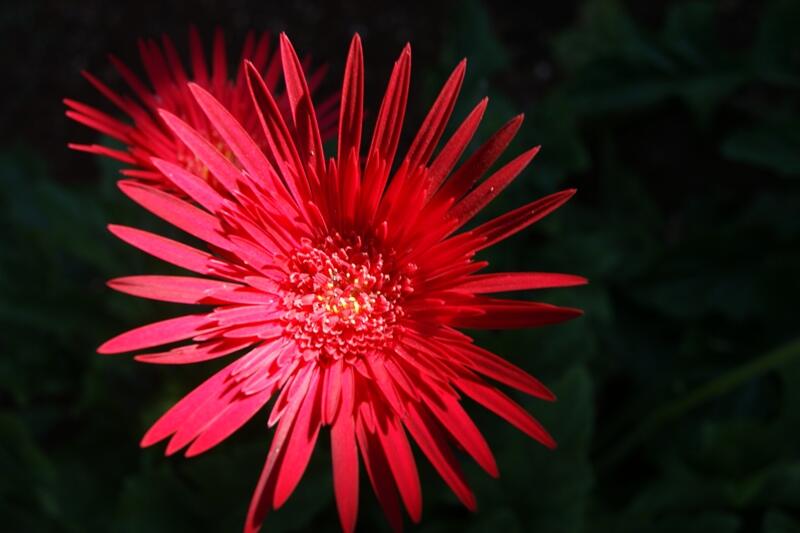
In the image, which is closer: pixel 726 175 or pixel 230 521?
pixel 230 521

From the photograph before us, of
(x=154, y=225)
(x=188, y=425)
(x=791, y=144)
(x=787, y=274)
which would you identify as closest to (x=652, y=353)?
(x=787, y=274)

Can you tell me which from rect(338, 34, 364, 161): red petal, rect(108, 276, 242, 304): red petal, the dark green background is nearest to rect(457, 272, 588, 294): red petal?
rect(338, 34, 364, 161): red petal

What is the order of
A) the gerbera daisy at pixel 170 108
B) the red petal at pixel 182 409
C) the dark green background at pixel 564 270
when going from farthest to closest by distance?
1. the dark green background at pixel 564 270
2. the gerbera daisy at pixel 170 108
3. the red petal at pixel 182 409

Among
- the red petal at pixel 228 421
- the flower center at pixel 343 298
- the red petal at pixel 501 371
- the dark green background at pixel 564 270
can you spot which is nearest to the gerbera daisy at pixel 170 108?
the flower center at pixel 343 298

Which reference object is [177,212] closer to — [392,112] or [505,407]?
[392,112]

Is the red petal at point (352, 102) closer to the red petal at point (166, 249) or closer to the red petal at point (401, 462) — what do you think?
the red petal at point (166, 249)

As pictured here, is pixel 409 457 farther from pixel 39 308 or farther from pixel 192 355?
pixel 39 308

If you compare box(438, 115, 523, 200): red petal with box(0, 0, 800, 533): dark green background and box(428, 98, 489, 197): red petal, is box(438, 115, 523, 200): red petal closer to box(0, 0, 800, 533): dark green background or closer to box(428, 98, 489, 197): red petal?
box(428, 98, 489, 197): red petal
